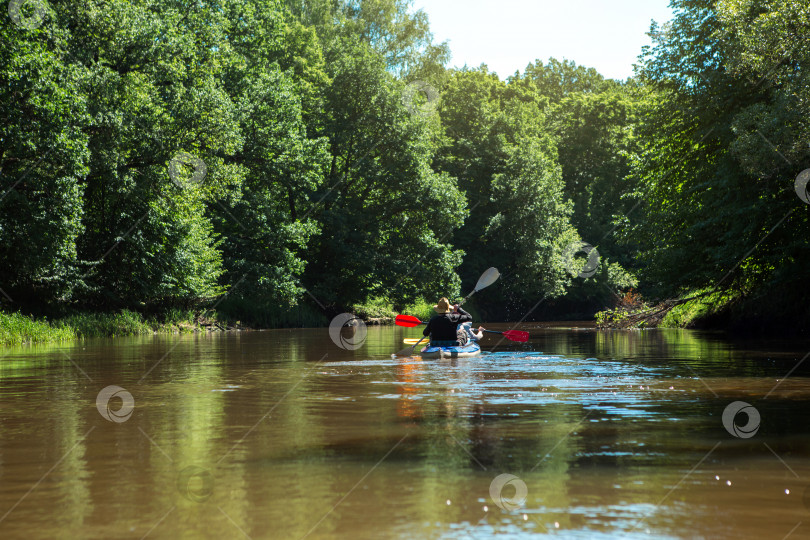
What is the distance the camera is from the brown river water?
4.71 metres

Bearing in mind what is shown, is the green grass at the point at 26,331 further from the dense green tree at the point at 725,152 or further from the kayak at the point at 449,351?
the dense green tree at the point at 725,152

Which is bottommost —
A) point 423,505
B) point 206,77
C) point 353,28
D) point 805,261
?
point 423,505

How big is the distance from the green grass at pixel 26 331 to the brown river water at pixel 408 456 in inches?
488

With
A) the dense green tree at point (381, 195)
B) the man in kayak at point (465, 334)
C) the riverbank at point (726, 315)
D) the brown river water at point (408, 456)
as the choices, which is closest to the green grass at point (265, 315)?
the dense green tree at point (381, 195)

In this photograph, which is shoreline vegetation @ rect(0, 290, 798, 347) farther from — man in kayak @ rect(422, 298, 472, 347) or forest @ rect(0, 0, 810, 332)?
man in kayak @ rect(422, 298, 472, 347)

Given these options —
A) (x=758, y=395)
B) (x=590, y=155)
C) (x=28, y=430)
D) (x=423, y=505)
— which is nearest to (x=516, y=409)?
(x=758, y=395)

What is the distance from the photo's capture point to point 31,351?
20.9 metres

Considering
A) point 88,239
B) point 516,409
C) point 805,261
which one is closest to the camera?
point 516,409

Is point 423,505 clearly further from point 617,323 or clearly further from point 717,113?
point 617,323

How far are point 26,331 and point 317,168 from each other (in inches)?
786

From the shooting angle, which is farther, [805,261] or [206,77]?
[206,77]

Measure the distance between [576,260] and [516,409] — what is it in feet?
168

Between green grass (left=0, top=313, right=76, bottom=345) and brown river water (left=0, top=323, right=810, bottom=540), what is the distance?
12389mm

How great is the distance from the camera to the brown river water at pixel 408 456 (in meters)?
4.71
